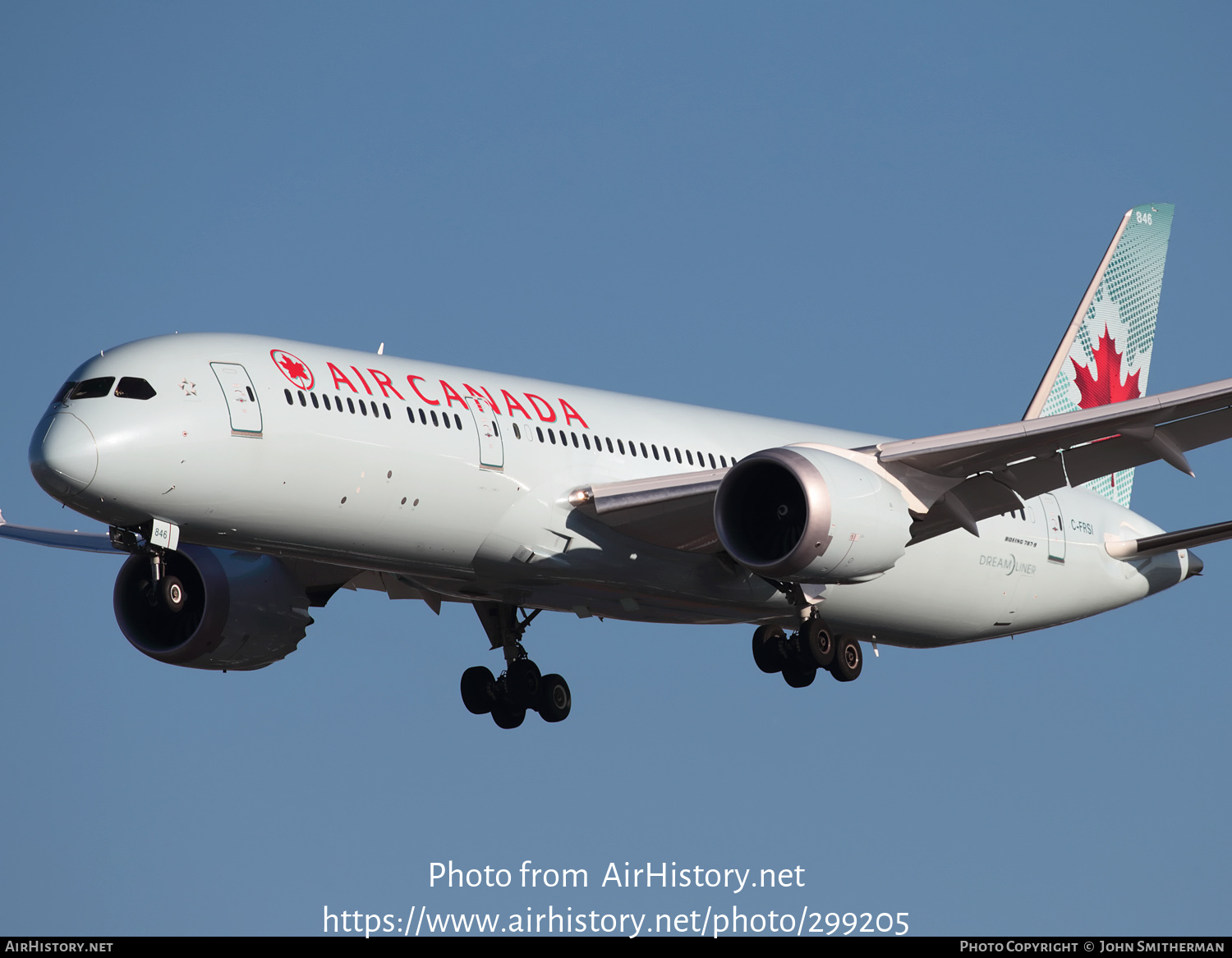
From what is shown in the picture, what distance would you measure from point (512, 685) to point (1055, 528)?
11.6m

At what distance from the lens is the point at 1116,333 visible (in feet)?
142

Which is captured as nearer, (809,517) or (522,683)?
(809,517)

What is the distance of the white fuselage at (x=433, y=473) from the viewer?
25.2 metres

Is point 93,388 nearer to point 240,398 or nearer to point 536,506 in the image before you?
point 240,398

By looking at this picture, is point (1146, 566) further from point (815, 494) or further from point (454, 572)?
point (454, 572)

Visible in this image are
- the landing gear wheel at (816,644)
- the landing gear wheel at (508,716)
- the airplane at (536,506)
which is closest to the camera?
the airplane at (536,506)

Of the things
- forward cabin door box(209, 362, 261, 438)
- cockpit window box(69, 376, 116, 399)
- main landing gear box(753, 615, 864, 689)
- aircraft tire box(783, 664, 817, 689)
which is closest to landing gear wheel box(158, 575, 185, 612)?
forward cabin door box(209, 362, 261, 438)

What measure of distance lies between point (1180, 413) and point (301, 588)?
16.2m

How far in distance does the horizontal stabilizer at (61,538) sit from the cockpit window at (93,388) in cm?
1078

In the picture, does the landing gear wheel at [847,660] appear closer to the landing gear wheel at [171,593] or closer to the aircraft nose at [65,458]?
the landing gear wheel at [171,593]

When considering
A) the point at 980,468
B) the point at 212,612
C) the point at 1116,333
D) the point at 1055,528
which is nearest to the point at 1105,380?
the point at 1116,333

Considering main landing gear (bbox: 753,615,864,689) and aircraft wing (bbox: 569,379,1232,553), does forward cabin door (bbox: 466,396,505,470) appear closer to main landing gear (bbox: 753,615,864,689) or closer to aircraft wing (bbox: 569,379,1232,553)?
aircraft wing (bbox: 569,379,1232,553)

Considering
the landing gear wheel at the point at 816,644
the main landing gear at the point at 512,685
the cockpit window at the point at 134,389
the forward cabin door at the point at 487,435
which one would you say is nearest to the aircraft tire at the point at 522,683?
the main landing gear at the point at 512,685

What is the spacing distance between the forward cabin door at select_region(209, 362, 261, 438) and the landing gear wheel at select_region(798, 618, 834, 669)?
11.3m
